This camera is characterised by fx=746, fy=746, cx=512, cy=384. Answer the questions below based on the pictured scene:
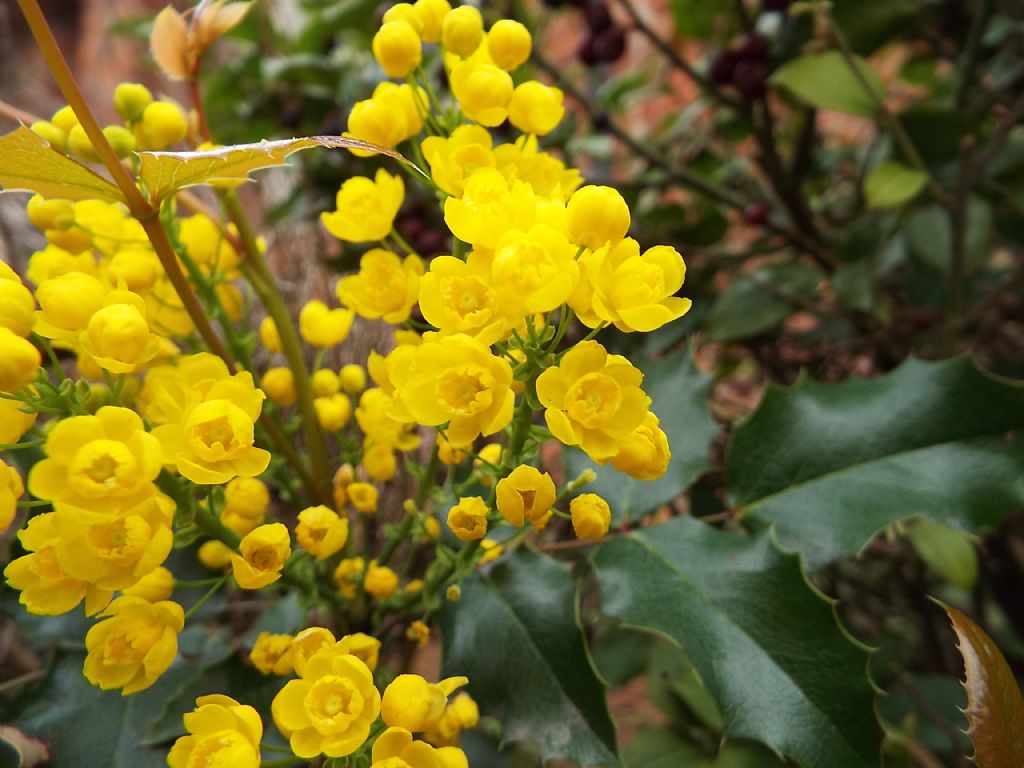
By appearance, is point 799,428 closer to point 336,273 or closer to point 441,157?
point 441,157

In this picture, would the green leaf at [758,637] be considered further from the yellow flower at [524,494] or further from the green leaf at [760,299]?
the green leaf at [760,299]

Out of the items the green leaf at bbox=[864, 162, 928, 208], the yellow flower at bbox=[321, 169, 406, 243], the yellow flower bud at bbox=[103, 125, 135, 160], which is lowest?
the green leaf at bbox=[864, 162, 928, 208]

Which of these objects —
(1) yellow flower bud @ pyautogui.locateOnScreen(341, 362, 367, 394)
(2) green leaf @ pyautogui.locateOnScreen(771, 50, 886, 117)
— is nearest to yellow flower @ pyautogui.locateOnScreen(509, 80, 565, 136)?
(1) yellow flower bud @ pyautogui.locateOnScreen(341, 362, 367, 394)

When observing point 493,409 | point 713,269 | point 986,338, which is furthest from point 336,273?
point 986,338

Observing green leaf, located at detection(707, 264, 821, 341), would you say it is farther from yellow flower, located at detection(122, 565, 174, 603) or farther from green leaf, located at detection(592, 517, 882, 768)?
yellow flower, located at detection(122, 565, 174, 603)

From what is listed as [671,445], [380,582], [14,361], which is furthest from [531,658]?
[14,361]

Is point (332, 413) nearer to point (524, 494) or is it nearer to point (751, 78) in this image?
point (524, 494)
